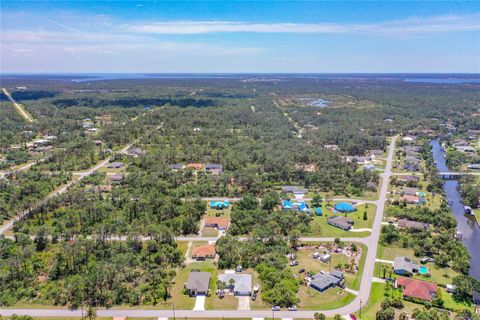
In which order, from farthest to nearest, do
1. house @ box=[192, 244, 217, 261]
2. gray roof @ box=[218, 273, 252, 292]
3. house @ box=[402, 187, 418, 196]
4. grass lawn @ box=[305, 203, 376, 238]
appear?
house @ box=[402, 187, 418, 196] < grass lawn @ box=[305, 203, 376, 238] < house @ box=[192, 244, 217, 261] < gray roof @ box=[218, 273, 252, 292]

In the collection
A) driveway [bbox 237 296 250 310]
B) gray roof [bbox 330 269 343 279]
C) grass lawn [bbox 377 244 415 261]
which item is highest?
gray roof [bbox 330 269 343 279]

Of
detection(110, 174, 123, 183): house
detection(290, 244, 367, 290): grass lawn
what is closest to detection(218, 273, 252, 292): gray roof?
detection(290, 244, 367, 290): grass lawn

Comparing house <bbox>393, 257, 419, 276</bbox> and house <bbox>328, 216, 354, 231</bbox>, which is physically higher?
house <bbox>328, 216, 354, 231</bbox>

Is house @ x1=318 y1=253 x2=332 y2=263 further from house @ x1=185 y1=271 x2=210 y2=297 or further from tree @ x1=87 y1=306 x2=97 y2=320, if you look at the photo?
tree @ x1=87 y1=306 x2=97 y2=320

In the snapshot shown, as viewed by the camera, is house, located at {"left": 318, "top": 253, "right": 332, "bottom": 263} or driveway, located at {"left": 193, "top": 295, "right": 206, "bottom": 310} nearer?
driveway, located at {"left": 193, "top": 295, "right": 206, "bottom": 310}

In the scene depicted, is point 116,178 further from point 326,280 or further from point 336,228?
point 326,280

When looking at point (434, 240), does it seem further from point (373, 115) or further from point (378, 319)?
point (373, 115)
